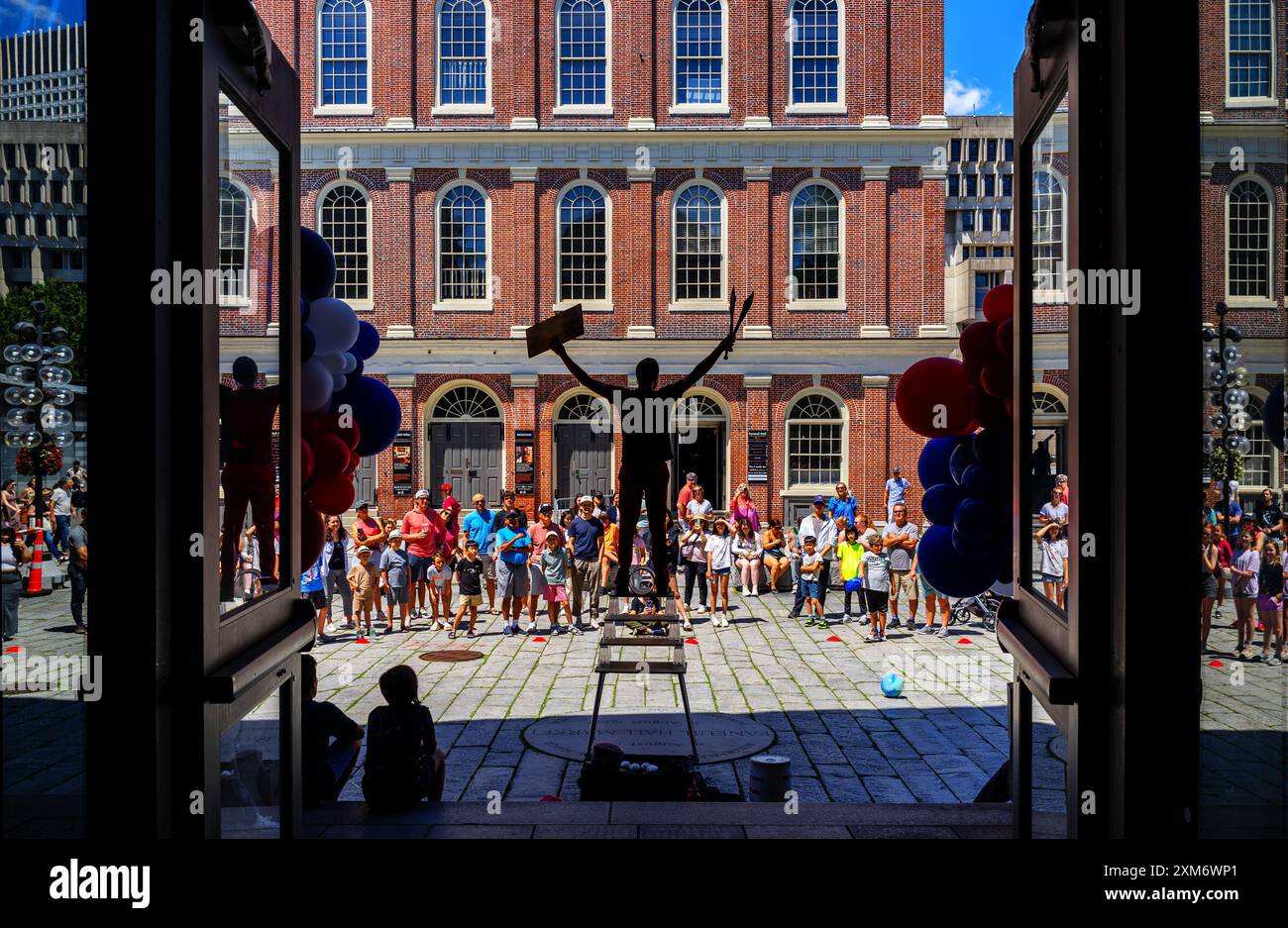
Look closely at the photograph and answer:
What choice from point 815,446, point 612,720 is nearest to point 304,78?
point 815,446

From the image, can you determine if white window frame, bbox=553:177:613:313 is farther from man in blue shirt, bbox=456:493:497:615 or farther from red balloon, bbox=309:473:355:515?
red balloon, bbox=309:473:355:515

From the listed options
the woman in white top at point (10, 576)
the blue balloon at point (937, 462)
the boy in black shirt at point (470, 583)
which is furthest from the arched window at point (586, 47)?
the woman in white top at point (10, 576)

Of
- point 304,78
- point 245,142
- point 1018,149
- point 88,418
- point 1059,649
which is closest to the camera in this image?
point 88,418

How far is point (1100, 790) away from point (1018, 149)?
8.07 ft

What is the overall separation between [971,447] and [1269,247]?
6.92 feet

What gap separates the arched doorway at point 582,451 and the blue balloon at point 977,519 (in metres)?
19.4

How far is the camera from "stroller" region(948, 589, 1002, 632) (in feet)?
48.6

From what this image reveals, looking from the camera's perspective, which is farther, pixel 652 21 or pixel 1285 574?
pixel 652 21

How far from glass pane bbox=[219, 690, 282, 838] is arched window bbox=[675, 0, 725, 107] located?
22069 mm

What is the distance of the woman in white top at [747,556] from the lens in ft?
57.2

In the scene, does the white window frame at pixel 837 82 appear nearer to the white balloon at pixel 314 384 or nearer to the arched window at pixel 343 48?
the arched window at pixel 343 48

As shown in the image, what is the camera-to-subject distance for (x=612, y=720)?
9.75 metres
